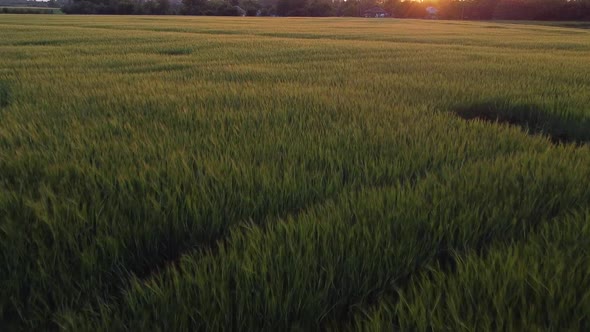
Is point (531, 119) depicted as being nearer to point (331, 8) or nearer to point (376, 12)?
point (331, 8)

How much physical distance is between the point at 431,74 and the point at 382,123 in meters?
2.69

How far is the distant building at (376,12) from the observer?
70625mm

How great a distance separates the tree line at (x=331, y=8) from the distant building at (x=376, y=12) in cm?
673

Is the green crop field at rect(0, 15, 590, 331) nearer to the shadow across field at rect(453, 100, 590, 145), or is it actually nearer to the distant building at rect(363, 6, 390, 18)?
the shadow across field at rect(453, 100, 590, 145)

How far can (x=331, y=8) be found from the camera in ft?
201

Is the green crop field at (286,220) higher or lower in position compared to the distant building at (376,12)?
lower

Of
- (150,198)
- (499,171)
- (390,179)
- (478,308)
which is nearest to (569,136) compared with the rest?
(499,171)

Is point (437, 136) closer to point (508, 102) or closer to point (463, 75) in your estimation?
point (508, 102)

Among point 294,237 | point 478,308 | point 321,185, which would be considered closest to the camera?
point 478,308

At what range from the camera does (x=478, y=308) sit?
82 cm

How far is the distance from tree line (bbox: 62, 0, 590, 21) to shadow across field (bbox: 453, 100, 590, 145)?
2000 inches

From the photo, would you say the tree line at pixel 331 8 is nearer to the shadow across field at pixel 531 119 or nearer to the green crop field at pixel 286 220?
the shadow across field at pixel 531 119

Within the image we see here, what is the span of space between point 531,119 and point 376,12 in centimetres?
7504

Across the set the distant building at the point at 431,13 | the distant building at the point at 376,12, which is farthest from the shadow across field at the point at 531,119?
the distant building at the point at 376,12
